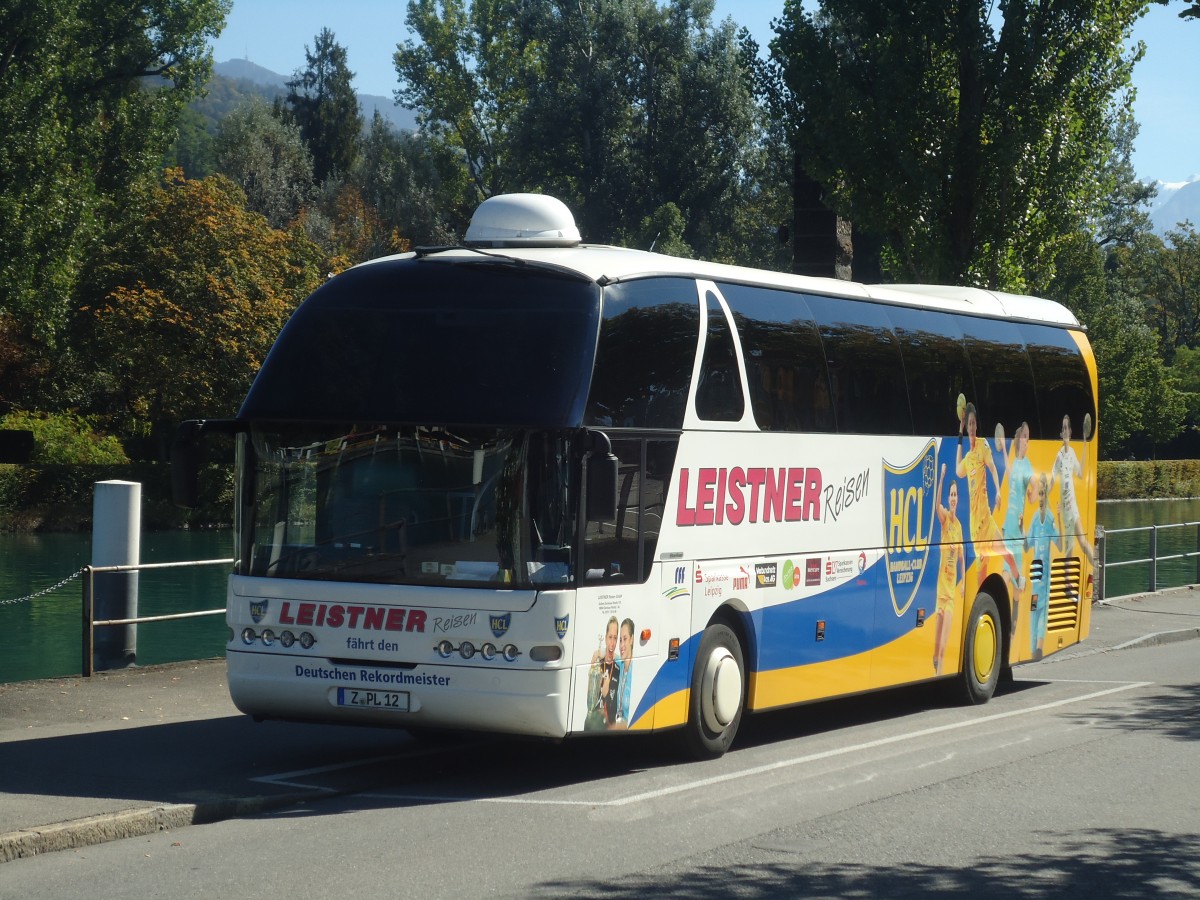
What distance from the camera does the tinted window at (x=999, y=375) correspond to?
15.7m

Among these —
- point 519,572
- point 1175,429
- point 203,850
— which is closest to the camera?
point 203,850

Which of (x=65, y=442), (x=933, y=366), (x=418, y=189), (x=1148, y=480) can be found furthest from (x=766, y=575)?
(x=1148, y=480)

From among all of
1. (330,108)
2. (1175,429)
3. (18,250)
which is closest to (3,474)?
(18,250)

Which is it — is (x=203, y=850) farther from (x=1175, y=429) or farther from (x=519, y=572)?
(x=1175, y=429)

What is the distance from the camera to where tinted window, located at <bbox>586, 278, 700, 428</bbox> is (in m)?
10.5

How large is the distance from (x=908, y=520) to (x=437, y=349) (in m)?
5.51

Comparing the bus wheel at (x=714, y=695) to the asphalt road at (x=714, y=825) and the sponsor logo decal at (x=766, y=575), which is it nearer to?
the asphalt road at (x=714, y=825)

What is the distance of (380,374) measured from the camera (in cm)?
1054

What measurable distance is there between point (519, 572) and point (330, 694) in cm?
148

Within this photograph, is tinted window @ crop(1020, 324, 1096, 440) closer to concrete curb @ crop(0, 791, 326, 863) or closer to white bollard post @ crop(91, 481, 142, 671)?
white bollard post @ crop(91, 481, 142, 671)

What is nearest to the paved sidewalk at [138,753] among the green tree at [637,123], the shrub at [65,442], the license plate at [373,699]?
the license plate at [373,699]

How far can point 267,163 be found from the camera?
85.5 meters

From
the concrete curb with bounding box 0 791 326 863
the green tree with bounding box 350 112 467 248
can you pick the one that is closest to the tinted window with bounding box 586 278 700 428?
the concrete curb with bounding box 0 791 326 863

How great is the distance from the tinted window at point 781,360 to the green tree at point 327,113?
87862 millimetres
